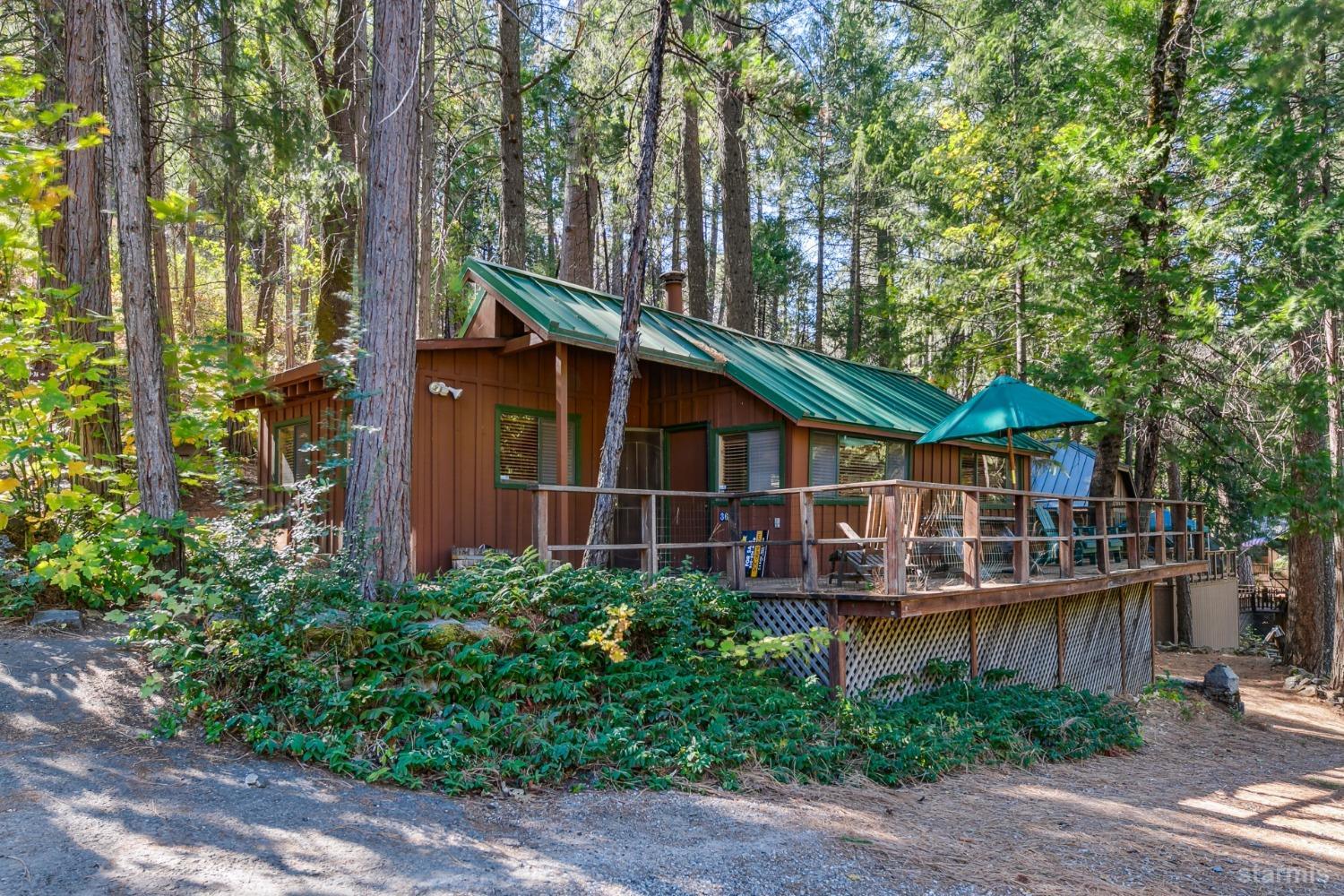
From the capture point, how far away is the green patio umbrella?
9.30 meters

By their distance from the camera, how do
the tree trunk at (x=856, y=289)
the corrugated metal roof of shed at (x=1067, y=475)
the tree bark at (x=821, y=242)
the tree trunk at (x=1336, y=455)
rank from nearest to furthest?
the tree trunk at (x=1336, y=455) < the corrugated metal roof of shed at (x=1067, y=475) < the tree trunk at (x=856, y=289) < the tree bark at (x=821, y=242)

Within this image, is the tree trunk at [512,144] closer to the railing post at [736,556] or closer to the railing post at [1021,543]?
the railing post at [736,556]

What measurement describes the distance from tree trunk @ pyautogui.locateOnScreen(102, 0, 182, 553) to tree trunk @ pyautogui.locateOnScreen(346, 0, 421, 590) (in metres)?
1.51

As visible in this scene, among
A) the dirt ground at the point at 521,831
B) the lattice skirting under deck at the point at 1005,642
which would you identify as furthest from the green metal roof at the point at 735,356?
the dirt ground at the point at 521,831

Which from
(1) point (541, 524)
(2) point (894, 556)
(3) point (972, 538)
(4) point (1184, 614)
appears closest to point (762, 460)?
(3) point (972, 538)

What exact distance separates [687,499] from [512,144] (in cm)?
717

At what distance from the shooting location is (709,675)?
6934 mm

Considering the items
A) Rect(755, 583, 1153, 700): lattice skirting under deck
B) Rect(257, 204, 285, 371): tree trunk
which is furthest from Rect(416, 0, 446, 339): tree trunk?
Rect(755, 583, 1153, 700): lattice skirting under deck

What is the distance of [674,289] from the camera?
13180mm

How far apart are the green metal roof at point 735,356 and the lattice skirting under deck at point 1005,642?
2.62 meters

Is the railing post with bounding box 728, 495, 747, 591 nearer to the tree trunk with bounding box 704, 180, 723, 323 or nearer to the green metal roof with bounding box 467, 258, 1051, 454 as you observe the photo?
the green metal roof with bounding box 467, 258, 1051, 454

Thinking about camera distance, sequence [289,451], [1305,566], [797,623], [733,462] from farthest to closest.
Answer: [1305,566] < [289,451] < [733,462] < [797,623]

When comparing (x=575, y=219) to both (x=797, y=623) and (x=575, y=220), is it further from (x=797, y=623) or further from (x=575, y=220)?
(x=797, y=623)

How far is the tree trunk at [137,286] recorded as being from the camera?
6570 mm
